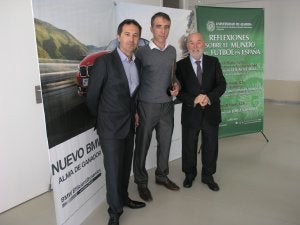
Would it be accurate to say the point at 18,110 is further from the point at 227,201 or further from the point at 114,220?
the point at 227,201

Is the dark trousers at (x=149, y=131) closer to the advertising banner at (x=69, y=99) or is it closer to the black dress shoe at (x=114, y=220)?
the advertising banner at (x=69, y=99)

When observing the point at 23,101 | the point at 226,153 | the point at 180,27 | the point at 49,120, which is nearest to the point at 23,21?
the point at 23,101

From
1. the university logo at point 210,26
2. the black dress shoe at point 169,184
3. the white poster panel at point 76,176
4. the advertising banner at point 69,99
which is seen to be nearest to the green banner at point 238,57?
the university logo at point 210,26

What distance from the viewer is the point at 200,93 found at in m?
3.00

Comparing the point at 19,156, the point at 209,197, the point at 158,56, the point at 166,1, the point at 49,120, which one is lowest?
the point at 209,197

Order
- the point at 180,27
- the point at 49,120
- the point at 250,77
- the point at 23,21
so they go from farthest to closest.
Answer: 1. the point at 250,77
2. the point at 180,27
3. the point at 23,21
4. the point at 49,120

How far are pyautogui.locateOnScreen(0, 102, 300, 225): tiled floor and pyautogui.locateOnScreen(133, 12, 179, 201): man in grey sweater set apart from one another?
325 mm

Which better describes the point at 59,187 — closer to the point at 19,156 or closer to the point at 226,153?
the point at 19,156

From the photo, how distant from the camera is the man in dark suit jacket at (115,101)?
7.81 feet

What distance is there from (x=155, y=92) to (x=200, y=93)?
42cm

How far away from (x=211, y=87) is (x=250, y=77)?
1816 millimetres

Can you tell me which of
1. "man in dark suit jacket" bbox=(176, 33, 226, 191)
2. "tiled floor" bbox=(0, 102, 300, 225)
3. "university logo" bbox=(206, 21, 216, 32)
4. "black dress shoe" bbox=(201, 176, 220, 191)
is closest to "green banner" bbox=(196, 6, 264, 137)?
"university logo" bbox=(206, 21, 216, 32)

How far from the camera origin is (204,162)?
10.6 ft

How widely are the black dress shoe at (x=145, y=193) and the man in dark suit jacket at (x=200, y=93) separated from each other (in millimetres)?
562
